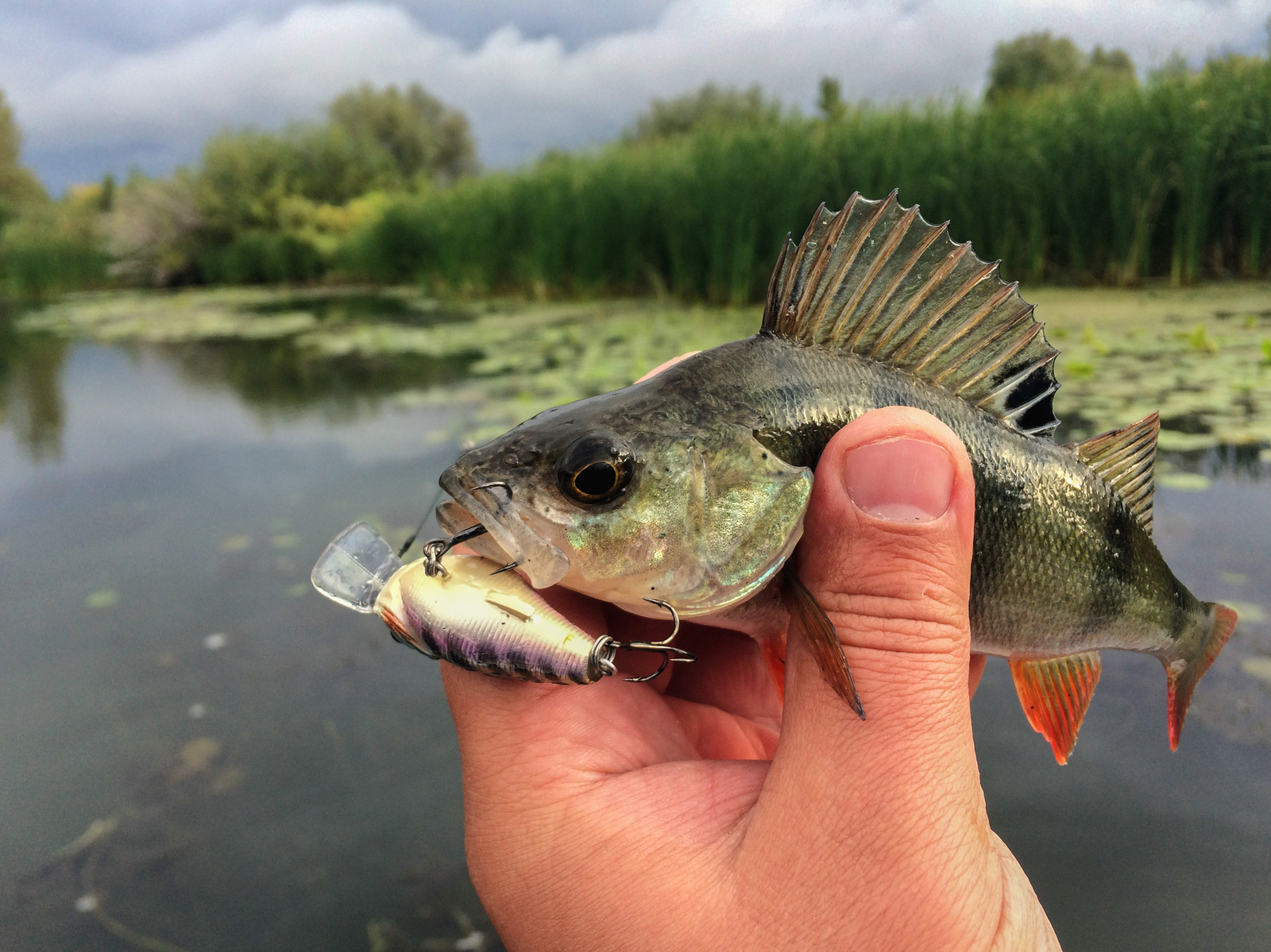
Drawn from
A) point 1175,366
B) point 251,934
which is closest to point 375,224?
point 1175,366

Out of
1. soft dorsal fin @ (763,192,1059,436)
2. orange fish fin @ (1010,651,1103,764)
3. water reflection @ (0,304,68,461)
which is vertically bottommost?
water reflection @ (0,304,68,461)

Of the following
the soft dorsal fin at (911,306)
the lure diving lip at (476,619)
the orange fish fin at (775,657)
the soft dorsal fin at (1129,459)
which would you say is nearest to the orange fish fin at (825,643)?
the lure diving lip at (476,619)

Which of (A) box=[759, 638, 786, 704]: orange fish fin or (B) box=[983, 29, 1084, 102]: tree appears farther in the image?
(B) box=[983, 29, 1084, 102]: tree

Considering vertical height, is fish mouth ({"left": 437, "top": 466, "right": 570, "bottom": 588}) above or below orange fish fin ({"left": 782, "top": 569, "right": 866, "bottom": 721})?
above

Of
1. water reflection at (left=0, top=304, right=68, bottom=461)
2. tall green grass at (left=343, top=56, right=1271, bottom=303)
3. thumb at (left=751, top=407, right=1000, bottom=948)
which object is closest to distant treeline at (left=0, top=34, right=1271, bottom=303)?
tall green grass at (left=343, top=56, right=1271, bottom=303)

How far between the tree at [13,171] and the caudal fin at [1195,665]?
56765 mm

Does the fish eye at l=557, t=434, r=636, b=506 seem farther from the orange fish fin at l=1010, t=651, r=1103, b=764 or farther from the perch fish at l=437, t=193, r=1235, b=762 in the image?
the orange fish fin at l=1010, t=651, r=1103, b=764

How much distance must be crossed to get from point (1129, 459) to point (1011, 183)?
21.7 feet

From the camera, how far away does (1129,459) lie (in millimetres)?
1521

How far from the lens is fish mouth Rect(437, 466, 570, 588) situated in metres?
1.12

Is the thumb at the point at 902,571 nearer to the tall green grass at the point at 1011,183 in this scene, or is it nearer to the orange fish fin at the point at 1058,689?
the orange fish fin at the point at 1058,689

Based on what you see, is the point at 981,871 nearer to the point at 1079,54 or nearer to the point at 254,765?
the point at 254,765

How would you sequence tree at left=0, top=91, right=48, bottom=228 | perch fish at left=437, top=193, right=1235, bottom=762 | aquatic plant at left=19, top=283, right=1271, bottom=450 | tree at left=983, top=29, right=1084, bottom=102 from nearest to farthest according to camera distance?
perch fish at left=437, top=193, right=1235, bottom=762 → aquatic plant at left=19, top=283, right=1271, bottom=450 → tree at left=983, top=29, right=1084, bottom=102 → tree at left=0, top=91, right=48, bottom=228

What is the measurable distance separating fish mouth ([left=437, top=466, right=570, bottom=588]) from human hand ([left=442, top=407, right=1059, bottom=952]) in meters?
0.19
